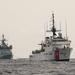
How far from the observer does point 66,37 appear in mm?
142875

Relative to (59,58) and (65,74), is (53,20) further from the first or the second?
(65,74)

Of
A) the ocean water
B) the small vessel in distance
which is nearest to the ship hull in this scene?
the small vessel in distance

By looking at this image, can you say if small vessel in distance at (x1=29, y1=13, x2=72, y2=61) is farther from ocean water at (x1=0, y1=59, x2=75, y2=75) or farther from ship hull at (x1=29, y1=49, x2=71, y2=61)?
ocean water at (x1=0, y1=59, x2=75, y2=75)

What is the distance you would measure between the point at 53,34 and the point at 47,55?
265 inches

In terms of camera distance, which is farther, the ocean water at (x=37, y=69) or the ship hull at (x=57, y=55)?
the ship hull at (x=57, y=55)

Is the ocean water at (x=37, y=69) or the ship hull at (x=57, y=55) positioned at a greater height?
the ship hull at (x=57, y=55)

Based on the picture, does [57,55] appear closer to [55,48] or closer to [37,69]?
[55,48]

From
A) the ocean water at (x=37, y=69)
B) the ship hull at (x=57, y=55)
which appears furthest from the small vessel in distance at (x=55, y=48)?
the ocean water at (x=37, y=69)

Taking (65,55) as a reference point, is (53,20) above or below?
above

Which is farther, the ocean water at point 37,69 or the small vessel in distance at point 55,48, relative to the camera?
the small vessel in distance at point 55,48

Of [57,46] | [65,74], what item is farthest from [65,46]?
[65,74]

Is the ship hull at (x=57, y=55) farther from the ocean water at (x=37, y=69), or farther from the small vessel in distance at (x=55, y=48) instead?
the ocean water at (x=37, y=69)

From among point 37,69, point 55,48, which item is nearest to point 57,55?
point 55,48

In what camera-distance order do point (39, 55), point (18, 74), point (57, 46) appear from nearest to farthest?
point (18, 74), point (57, 46), point (39, 55)
